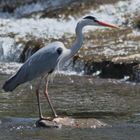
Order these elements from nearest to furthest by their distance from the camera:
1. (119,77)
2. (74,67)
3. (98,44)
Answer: (119,77) → (74,67) → (98,44)

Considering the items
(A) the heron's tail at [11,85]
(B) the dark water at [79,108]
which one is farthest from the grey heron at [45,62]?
(B) the dark water at [79,108]

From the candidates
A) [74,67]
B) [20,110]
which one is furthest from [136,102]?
[74,67]

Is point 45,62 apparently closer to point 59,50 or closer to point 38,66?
point 38,66

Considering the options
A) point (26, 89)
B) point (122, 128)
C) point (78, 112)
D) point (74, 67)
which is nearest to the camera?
point (122, 128)

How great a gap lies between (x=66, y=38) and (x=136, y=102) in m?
14.6

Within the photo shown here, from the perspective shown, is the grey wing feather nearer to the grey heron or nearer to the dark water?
the grey heron

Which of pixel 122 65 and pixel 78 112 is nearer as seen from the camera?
pixel 78 112

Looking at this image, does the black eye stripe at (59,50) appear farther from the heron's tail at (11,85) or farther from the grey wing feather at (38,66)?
the heron's tail at (11,85)

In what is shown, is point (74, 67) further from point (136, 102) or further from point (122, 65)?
point (136, 102)

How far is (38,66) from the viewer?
16.4 metres

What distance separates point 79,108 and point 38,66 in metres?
3.36

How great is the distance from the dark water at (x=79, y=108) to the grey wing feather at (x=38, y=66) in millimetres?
979

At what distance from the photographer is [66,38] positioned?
34938mm

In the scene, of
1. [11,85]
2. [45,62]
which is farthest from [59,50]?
[11,85]
